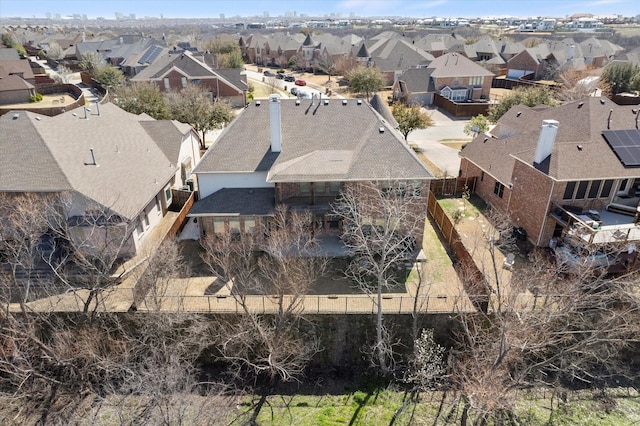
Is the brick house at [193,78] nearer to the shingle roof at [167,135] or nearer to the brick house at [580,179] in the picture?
the shingle roof at [167,135]

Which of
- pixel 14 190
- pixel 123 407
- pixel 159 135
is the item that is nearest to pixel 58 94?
pixel 159 135

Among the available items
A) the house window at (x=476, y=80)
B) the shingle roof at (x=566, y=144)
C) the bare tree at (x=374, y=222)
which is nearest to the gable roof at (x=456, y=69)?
the house window at (x=476, y=80)

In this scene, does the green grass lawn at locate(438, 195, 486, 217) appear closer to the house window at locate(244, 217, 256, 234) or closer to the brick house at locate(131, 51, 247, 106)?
the house window at locate(244, 217, 256, 234)

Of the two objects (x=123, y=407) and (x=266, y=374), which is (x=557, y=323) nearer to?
(x=266, y=374)

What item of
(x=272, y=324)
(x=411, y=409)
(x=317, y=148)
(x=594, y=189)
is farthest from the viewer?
(x=317, y=148)

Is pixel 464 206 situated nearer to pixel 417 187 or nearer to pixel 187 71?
pixel 417 187

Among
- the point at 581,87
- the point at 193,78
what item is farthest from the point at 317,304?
the point at 193,78

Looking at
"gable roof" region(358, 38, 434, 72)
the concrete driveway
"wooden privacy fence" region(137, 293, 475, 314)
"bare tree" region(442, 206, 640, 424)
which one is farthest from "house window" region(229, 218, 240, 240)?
"gable roof" region(358, 38, 434, 72)
